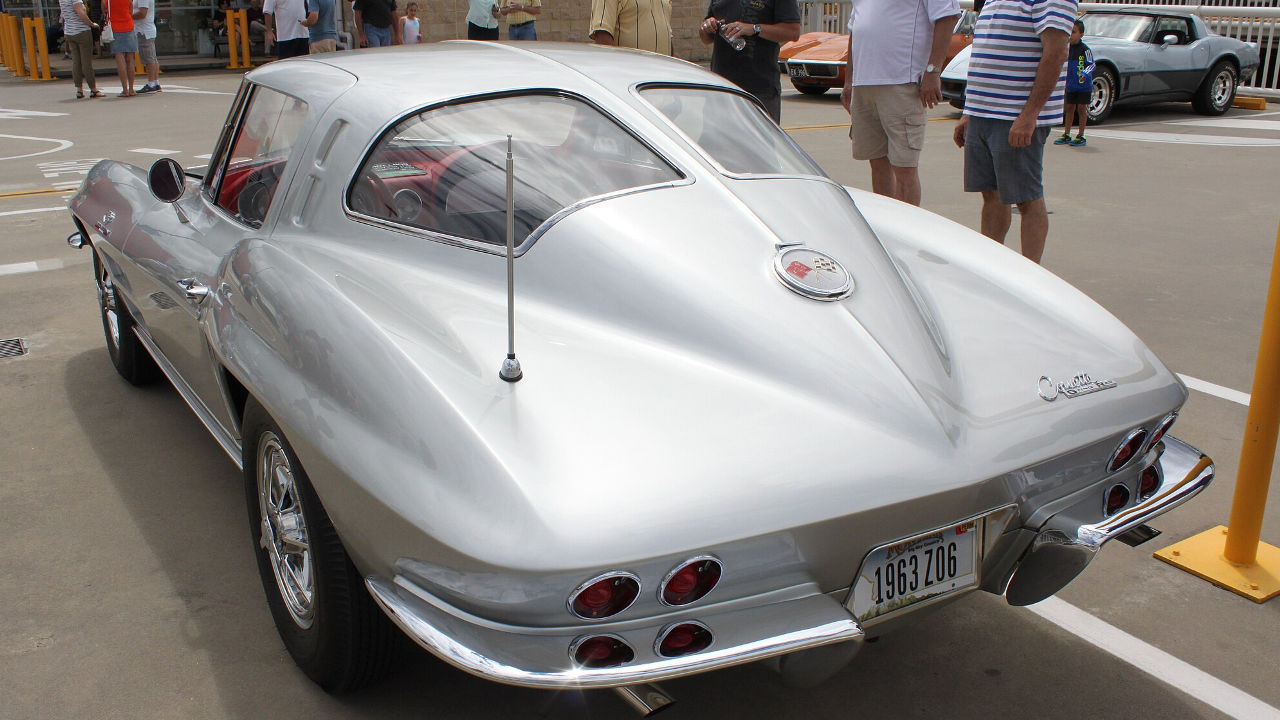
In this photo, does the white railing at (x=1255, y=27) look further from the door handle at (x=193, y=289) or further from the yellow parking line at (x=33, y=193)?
the door handle at (x=193, y=289)

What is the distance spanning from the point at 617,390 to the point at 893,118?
4.31 m

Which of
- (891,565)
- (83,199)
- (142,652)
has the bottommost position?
(142,652)

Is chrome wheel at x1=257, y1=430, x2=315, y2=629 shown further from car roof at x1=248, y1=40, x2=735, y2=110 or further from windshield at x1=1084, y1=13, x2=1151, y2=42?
windshield at x1=1084, y1=13, x2=1151, y2=42

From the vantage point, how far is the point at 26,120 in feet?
43.6

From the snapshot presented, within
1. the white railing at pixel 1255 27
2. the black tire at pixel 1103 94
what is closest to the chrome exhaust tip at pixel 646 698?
the black tire at pixel 1103 94

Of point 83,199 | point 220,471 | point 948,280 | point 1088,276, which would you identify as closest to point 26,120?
point 83,199

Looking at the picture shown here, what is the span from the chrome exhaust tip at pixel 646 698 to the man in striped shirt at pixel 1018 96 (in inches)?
154

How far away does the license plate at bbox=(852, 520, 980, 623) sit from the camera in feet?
6.93

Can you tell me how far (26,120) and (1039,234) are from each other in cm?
1275

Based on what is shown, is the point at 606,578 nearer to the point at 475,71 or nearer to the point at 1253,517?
the point at 475,71

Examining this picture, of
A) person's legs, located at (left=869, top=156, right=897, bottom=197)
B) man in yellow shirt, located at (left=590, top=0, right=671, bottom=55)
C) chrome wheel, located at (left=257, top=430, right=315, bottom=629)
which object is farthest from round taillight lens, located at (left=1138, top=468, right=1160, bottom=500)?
man in yellow shirt, located at (left=590, top=0, right=671, bottom=55)

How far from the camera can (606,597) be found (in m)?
1.89

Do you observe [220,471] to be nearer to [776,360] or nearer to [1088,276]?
[776,360]

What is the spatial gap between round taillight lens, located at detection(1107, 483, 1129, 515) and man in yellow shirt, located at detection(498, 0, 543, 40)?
8.61 m
